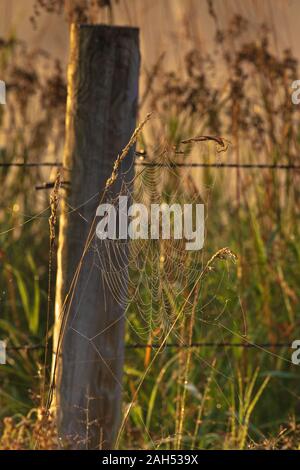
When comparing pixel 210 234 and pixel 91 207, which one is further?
pixel 210 234

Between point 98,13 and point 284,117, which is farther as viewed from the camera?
point 284,117

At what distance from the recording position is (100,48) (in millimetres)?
3385

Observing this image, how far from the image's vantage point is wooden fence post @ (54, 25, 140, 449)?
10.9 ft

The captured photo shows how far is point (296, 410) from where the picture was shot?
4730mm

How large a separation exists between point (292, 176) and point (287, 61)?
60cm

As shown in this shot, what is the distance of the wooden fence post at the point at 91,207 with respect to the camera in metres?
3.33

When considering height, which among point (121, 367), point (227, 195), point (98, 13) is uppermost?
point (98, 13)

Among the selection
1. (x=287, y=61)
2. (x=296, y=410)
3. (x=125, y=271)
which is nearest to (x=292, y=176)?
(x=287, y=61)

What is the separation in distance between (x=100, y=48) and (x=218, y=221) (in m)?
2.32

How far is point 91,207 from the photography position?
3.31 meters

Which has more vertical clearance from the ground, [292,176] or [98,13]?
[98,13]
